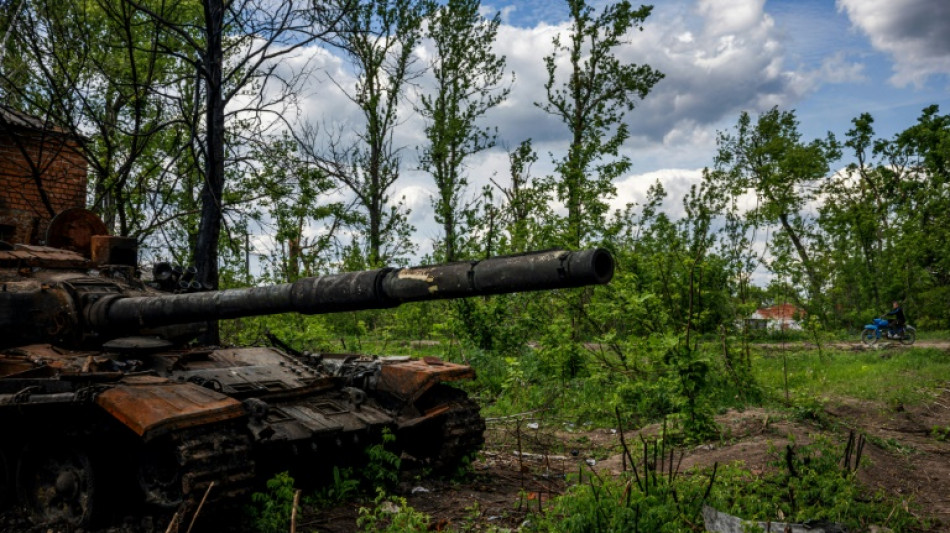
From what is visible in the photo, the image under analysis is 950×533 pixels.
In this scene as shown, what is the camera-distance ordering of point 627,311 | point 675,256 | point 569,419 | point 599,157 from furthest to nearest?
point 599,157
point 675,256
point 569,419
point 627,311

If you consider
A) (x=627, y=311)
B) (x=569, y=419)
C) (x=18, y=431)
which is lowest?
(x=569, y=419)

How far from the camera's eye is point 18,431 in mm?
6102

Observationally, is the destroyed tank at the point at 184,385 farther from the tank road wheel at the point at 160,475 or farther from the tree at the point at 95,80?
the tree at the point at 95,80

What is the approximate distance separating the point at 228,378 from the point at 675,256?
689 centimetres

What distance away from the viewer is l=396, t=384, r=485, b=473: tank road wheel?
707 centimetres

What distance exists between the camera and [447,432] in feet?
23.1

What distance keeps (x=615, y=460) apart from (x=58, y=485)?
4.98m

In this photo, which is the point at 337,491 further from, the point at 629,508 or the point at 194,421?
the point at 629,508

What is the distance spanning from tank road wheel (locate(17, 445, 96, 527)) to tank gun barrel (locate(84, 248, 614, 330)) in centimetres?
117

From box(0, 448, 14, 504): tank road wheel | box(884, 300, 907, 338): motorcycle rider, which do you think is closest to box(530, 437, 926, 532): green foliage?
box(0, 448, 14, 504): tank road wheel

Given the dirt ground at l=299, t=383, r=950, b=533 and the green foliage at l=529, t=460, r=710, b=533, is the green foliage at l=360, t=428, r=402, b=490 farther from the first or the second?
the green foliage at l=529, t=460, r=710, b=533

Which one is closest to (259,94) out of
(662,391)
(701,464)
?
(662,391)

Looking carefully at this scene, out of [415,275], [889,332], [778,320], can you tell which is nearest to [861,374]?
[778,320]

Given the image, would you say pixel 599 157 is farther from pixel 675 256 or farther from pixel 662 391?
pixel 662 391
